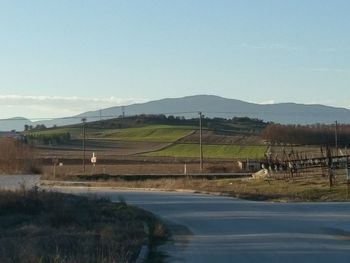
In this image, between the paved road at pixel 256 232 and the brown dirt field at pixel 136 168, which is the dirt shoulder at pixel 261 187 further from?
the brown dirt field at pixel 136 168

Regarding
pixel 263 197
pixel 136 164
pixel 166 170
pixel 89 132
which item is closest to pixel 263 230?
pixel 263 197

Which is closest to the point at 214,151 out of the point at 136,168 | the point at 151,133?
the point at 151,133

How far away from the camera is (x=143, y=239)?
63.2 ft

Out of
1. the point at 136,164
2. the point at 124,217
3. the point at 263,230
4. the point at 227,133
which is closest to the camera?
the point at 263,230

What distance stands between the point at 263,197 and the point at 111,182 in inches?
955

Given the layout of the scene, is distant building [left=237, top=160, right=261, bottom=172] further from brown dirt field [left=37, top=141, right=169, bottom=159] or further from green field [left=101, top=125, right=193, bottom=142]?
green field [left=101, top=125, right=193, bottom=142]

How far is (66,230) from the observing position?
2083cm

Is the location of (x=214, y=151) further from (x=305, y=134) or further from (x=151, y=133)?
(x=151, y=133)

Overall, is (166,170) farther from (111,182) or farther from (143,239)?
(143,239)

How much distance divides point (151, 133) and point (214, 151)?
88.0 feet

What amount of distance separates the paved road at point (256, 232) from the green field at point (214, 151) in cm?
7005

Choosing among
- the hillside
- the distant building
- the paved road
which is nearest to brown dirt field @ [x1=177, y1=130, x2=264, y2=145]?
the hillside

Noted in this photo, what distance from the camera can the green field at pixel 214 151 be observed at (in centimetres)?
10738

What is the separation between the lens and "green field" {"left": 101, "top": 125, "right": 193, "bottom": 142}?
12954 cm
